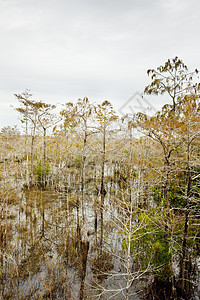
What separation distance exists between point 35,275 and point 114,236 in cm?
400

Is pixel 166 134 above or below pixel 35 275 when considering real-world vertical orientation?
above

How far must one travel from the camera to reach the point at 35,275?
6180 mm

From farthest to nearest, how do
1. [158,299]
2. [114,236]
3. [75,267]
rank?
[114,236]
[75,267]
[158,299]

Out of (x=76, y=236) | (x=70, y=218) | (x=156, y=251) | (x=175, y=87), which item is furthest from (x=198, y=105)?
(x=70, y=218)

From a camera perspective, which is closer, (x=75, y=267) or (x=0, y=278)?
(x=0, y=278)

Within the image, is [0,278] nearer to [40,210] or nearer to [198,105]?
[40,210]

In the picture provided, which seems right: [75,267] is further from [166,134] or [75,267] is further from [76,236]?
[166,134]

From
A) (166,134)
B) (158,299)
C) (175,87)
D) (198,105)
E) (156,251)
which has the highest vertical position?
(175,87)

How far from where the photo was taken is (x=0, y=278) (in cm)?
583

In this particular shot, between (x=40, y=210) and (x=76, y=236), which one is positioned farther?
(x=40, y=210)

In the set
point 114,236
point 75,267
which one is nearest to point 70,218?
point 114,236

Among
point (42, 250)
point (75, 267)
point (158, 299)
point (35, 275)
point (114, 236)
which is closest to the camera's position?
point (158, 299)

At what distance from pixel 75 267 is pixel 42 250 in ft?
5.75

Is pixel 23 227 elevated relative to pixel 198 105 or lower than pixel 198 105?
lower
